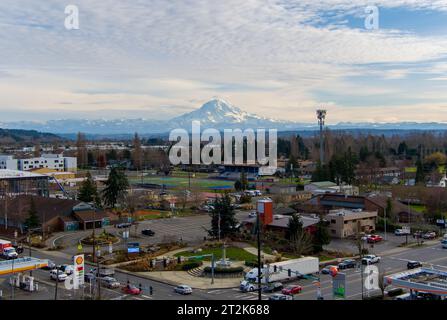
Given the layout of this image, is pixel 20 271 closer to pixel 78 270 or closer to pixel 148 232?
pixel 78 270

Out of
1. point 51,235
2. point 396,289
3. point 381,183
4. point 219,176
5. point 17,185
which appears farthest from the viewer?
point 219,176

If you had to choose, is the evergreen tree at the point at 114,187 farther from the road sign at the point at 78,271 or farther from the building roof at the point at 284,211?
the road sign at the point at 78,271

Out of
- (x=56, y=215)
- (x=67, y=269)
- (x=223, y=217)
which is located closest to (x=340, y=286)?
(x=67, y=269)

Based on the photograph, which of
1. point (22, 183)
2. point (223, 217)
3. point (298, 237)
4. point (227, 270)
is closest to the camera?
point (227, 270)

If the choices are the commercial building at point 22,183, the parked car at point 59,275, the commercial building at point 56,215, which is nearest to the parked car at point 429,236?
the commercial building at point 56,215

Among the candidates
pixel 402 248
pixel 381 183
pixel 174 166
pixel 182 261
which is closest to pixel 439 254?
→ pixel 402 248

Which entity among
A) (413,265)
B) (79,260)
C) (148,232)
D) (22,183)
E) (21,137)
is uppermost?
(21,137)
